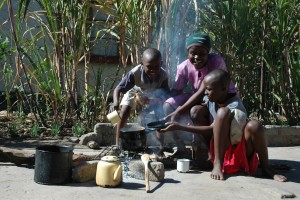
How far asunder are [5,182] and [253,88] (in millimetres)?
3557

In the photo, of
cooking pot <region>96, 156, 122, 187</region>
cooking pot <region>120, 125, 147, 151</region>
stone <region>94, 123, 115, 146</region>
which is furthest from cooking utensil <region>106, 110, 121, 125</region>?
cooking pot <region>96, 156, 122, 187</region>

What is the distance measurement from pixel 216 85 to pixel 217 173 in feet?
2.22

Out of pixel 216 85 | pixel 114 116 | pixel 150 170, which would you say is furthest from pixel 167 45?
pixel 150 170

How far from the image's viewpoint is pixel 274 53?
233 inches

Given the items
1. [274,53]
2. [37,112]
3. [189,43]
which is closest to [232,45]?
[274,53]

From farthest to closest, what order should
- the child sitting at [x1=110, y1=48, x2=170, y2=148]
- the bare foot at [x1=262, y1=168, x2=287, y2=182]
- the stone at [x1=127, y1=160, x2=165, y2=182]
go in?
the child sitting at [x1=110, y1=48, x2=170, y2=148]
the bare foot at [x1=262, y1=168, x2=287, y2=182]
the stone at [x1=127, y1=160, x2=165, y2=182]

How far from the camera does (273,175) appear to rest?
382 centimetres

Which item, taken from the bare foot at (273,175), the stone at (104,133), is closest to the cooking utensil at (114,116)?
the stone at (104,133)

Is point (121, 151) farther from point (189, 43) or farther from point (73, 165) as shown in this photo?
point (189, 43)

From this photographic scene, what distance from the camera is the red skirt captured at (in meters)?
3.85

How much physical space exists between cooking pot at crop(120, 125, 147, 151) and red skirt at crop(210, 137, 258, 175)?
29.3 inches

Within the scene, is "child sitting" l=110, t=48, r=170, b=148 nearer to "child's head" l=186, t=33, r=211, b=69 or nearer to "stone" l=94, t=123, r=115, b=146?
"child's head" l=186, t=33, r=211, b=69

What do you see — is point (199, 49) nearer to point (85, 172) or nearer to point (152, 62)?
point (152, 62)

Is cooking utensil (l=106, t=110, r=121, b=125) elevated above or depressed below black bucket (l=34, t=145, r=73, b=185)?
above
